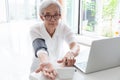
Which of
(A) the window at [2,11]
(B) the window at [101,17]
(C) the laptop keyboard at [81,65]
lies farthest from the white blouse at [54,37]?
(A) the window at [2,11]

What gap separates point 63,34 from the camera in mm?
1433

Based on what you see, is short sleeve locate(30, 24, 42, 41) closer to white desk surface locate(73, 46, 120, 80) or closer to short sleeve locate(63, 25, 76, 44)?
short sleeve locate(63, 25, 76, 44)

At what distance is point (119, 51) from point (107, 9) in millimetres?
1535

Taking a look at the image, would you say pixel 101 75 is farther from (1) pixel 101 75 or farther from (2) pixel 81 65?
(2) pixel 81 65

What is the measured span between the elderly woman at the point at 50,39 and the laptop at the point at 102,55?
0.40 feet

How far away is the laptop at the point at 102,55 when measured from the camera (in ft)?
3.43

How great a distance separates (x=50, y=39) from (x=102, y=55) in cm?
40

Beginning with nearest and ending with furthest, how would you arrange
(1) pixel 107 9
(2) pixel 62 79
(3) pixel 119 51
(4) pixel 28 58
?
1. (2) pixel 62 79
2. (3) pixel 119 51
3. (1) pixel 107 9
4. (4) pixel 28 58

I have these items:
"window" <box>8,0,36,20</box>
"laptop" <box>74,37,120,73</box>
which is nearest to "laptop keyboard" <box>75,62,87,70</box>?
"laptop" <box>74,37,120,73</box>

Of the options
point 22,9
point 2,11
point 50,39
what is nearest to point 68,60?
point 50,39

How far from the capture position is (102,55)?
1.09 meters

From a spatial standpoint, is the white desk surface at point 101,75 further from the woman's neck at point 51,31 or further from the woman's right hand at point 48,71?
the woman's neck at point 51,31

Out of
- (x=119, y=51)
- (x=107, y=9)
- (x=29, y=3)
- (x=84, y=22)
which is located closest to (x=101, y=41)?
(x=119, y=51)

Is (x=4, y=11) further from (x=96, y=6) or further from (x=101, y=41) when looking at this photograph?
(x=101, y=41)
